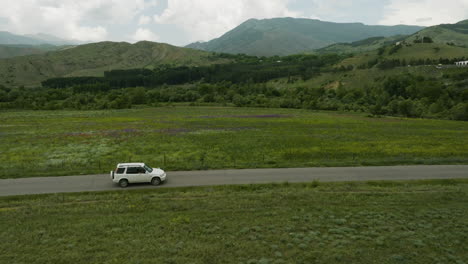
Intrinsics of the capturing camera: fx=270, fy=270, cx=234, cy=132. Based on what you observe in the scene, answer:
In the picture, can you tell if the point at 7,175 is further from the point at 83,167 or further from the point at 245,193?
the point at 245,193

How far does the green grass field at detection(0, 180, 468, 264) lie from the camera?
11.9m

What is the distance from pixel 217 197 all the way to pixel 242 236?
18.2 ft

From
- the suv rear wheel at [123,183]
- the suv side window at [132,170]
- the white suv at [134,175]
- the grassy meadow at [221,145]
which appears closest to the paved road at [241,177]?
the suv rear wheel at [123,183]

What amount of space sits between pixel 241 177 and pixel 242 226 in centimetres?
937

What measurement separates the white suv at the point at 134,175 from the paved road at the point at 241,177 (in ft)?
1.77

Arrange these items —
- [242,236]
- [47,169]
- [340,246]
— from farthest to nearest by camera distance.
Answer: [47,169] → [242,236] → [340,246]

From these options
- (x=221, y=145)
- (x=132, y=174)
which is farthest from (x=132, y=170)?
(x=221, y=145)

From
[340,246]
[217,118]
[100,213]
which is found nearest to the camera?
[340,246]

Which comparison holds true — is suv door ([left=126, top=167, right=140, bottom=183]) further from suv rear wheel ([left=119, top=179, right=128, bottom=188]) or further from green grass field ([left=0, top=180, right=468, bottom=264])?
green grass field ([left=0, top=180, right=468, bottom=264])

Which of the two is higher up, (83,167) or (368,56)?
(368,56)

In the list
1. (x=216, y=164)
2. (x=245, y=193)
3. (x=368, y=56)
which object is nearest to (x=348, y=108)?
(x=216, y=164)

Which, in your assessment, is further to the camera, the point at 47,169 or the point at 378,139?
the point at 378,139

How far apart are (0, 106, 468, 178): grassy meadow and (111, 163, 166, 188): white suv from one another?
3923 mm

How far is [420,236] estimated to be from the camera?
44.4 ft
